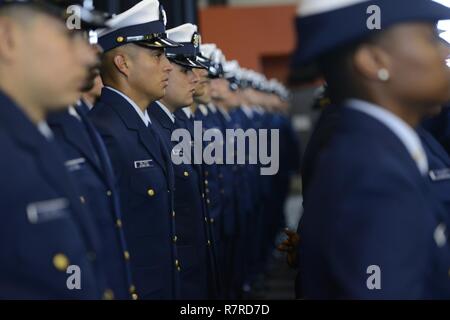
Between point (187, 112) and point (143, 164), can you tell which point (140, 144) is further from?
point (187, 112)

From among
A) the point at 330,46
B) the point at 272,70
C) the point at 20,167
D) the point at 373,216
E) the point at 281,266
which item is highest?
the point at 330,46

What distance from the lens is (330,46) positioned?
1.78 metres

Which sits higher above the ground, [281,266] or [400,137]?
[400,137]

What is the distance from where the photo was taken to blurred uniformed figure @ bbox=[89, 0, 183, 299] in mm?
3172

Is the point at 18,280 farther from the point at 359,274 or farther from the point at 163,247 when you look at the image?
the point at 163,247

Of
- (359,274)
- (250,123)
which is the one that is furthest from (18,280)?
(250,123)

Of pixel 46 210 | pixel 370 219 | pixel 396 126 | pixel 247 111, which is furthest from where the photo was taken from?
pixel 247 111

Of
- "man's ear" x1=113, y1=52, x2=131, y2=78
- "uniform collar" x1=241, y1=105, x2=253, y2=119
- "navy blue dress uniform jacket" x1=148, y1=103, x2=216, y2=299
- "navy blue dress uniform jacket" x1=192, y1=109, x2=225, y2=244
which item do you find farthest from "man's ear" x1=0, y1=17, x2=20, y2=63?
"uniform collar" x1=241, y1=105, x2=253, y2=119

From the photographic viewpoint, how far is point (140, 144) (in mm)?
→ 3283

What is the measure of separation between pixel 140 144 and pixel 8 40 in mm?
1360

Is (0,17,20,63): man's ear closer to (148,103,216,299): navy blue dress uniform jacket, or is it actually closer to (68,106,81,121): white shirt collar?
(68,106,81,121): white shirt collar

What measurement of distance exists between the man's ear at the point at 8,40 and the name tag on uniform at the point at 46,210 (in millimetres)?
340

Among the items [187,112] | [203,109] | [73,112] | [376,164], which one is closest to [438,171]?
[376,164]
